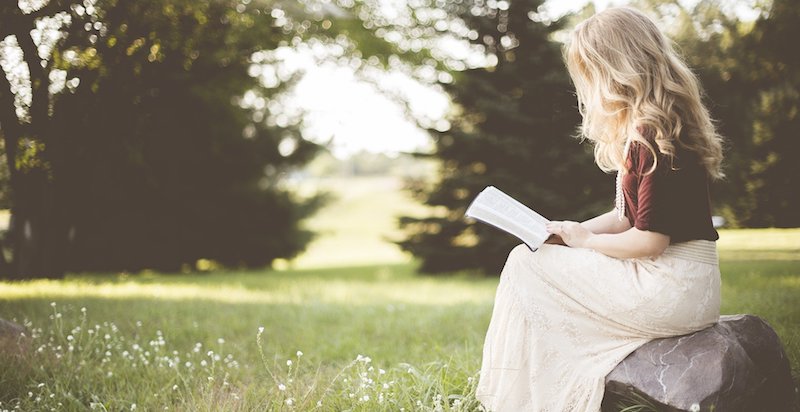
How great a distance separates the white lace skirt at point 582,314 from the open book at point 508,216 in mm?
127

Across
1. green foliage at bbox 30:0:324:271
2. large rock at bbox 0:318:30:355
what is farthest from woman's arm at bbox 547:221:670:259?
green foliage at bbox 30:0:324:271

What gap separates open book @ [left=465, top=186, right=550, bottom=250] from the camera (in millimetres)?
2492

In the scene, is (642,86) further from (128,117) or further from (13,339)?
(128,117)

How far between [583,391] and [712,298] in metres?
0.69

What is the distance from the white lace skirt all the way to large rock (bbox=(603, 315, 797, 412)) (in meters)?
0.06

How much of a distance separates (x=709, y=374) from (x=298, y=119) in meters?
9.47

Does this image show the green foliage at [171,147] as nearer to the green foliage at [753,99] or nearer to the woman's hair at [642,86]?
the woman's hair at [642,86]

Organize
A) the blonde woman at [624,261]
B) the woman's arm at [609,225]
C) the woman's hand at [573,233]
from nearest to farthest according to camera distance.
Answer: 1. the blonde woman at [624,261]
2. the woman's hand at [573,233]
3. the woman's arm at [609,225]

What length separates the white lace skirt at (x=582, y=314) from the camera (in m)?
2.44

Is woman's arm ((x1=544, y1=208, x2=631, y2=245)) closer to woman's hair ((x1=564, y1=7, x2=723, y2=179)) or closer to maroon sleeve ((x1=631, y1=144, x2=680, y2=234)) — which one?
woman's hair ((x1=564, y1=7, x2=723, y2=179))

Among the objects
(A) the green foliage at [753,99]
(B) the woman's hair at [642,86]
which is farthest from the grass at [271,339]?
(B) the woman's hair at [642,86]

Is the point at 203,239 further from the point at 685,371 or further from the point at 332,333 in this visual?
the point at 685,371

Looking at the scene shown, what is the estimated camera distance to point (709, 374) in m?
2.31

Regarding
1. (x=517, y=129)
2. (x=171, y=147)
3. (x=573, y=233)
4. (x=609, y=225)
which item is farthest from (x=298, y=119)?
(x=573, y=233)
